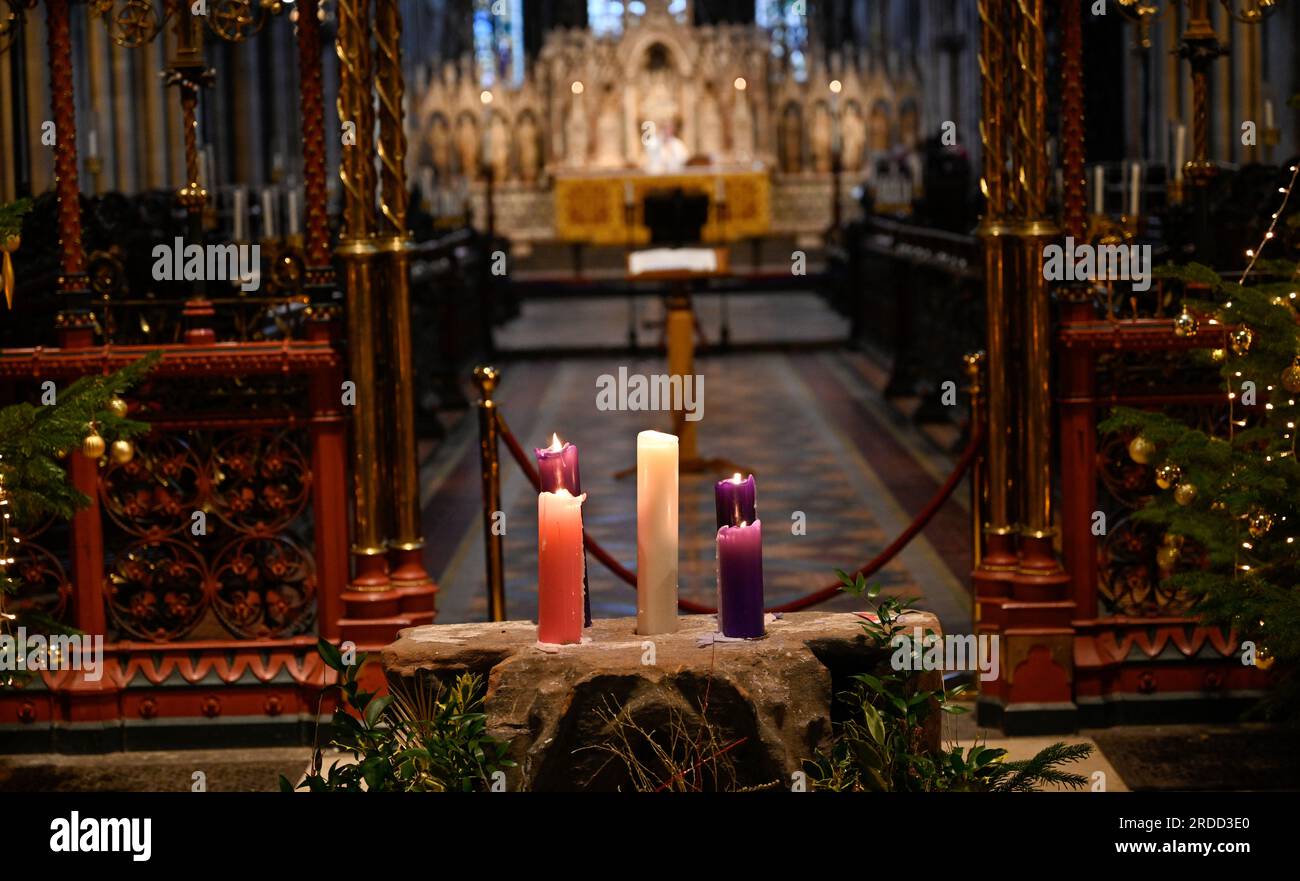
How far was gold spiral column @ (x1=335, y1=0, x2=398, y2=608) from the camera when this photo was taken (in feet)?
20.1

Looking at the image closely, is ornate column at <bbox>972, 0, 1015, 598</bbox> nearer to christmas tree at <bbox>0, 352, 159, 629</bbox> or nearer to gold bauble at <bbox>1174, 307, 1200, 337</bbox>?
gold bauble at <bbox>1174, 307, 1200, 337</bbox>

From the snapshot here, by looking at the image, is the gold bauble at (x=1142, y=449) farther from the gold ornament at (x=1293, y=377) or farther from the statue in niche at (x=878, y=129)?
the statue in niche at (x=878, y=129)

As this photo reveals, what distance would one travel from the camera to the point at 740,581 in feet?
13.8

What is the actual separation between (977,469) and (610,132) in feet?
81.9

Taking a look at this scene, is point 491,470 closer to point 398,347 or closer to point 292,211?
point 398,347

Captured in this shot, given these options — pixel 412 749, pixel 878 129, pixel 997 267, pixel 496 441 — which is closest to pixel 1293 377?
pixel 997 267

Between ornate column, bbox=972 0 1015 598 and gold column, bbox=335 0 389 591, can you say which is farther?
ornate column, bbox=972 0 1015 598

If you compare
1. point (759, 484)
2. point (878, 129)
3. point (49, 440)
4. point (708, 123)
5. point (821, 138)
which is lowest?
point (759, 484)

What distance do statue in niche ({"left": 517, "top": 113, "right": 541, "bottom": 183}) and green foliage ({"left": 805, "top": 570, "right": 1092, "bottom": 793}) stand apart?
27.4 meters

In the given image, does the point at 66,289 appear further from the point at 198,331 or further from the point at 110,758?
the point at 110,758

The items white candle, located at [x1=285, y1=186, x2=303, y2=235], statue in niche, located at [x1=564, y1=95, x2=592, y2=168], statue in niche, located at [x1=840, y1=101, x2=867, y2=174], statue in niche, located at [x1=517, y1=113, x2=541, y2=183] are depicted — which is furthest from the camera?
statue in niche, located at [x1=517, y1=113, x2=541, y2=183]

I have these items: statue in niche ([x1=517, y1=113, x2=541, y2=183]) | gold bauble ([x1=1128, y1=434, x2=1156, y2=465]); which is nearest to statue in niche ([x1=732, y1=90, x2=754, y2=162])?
statue in niche ([x1=517, y1=113, x2=541, y2=183])

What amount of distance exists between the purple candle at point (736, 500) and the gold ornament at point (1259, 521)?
149 centimetres
